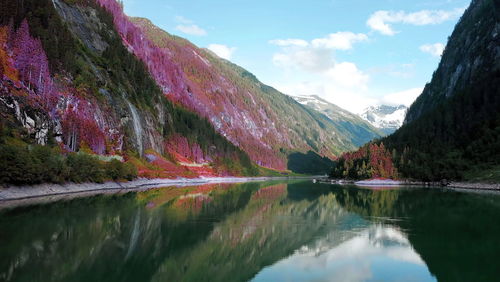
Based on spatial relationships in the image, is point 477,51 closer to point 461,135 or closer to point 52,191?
point 461,135

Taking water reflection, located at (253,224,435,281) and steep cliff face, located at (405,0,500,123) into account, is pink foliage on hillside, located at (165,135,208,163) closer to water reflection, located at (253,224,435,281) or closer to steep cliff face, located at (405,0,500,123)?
steep cliff face, located at (405,0,500,123)

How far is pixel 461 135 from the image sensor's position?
144000mm

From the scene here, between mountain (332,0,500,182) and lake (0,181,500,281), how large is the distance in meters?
84.8

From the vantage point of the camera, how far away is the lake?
22016 mm

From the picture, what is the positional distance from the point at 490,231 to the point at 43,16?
113 m

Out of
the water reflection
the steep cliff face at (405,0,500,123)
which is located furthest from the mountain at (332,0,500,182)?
the water reflection

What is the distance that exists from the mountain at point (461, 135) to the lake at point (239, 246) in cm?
8478

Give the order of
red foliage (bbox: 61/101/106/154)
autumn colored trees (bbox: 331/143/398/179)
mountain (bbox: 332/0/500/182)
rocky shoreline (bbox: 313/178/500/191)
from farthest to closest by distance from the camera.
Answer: autumn colored trees (bbox: 331/143/398/179) < mountain (bbox: 332/0/500/182) < rocky shoreline (bbox: 313/178/500/191) < red foliage (bbox: 61/101/106/154)

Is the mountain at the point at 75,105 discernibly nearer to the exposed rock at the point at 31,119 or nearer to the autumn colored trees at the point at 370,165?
the exposed rock at the point at 31,119

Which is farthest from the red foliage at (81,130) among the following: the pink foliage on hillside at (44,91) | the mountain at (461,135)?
the mountain at (461,135)

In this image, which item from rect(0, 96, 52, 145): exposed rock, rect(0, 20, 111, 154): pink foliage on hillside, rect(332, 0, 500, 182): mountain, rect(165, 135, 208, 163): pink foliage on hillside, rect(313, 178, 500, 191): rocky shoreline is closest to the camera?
rect(0, 96, 52, 145): exposed rock

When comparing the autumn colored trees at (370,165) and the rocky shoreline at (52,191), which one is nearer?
the rocky shoreline at (52,191)

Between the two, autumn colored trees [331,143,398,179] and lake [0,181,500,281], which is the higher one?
autumn colored trees [331,143,398,179]

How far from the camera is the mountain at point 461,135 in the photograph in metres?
124
